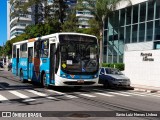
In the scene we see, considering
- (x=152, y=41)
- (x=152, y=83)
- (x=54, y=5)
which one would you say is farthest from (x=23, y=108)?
(x=54, y=5)

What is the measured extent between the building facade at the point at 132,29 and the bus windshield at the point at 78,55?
12.0 m

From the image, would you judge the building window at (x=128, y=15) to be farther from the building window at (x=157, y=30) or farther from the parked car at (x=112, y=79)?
the parked car at (x=112, y=79)

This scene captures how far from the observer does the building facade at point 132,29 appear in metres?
30.2

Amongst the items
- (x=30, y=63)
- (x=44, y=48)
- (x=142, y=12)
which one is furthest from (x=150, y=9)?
(x=44, y=48)

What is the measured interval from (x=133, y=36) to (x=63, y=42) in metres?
15.9

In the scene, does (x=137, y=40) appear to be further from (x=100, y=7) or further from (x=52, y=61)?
(x=52, y=61)

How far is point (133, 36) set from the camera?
3316cm

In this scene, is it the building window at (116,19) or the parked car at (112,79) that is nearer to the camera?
the parked car at (112,79)

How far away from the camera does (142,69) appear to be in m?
26.5

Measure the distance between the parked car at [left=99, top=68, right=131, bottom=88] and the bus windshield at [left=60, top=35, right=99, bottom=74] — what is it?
3891mm

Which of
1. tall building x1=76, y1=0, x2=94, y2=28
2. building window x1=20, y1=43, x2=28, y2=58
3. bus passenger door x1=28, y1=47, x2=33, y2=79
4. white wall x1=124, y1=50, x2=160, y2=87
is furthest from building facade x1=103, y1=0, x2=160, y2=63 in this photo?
bus passenger door x1=28, y1=47, x2=33, y2=79

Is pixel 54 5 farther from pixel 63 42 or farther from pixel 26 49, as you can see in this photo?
pixel 63 42

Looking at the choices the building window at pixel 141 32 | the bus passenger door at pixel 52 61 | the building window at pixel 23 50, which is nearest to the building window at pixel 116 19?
the building window at pixel 141 32

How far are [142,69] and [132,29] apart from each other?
7802 mm
